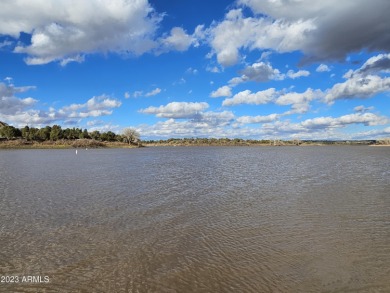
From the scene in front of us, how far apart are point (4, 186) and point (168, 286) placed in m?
26.7

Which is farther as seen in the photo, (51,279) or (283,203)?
(283,203)

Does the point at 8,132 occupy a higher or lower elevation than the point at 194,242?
higher

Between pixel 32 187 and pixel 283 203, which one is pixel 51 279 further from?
pixel 32 187

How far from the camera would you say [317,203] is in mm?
21453

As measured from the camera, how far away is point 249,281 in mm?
9508

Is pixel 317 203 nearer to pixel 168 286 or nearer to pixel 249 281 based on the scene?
pixel 249 281

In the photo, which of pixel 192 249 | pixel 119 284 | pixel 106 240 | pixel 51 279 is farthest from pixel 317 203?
pixel 51 279

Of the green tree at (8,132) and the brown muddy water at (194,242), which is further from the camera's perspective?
the green tree at (8,132)

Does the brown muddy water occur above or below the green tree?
below

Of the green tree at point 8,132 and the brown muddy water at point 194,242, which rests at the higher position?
the green tree at point 8,132

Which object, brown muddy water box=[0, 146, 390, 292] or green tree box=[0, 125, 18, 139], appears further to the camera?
green tree box=[0, 125, 18, 139]

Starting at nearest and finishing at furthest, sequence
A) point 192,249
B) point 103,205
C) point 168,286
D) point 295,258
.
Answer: point 168,286
point 295,258
point 192,249
point 103,205

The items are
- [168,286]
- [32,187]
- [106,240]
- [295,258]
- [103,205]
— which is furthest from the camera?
[32,187]

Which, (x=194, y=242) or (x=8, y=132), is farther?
(x=8, y=132)
